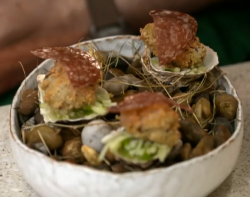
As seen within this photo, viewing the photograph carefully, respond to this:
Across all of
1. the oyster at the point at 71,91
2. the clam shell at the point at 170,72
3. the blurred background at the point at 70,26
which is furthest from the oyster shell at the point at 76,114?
the blurred background at the point at 70,26

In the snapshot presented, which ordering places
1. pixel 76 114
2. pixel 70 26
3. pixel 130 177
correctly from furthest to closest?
pixel 70 26, pixel 76 114, pixel 130 177

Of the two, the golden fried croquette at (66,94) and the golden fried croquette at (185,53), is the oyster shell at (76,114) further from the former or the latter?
the golden fried croquette at (185,53)

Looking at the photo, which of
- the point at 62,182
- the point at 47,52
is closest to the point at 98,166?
the point at 62,182

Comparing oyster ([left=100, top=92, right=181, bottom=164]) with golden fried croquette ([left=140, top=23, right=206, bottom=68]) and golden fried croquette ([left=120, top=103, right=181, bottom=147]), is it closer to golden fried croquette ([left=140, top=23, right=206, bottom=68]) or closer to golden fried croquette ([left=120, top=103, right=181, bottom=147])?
golden fried croquette ([left=120, top=103, right=181, bottom=147])

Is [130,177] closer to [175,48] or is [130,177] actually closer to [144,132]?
[144,132]

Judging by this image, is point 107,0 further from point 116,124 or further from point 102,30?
point 116,124

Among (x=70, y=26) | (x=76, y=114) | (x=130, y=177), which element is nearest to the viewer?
(x=130, y=177)

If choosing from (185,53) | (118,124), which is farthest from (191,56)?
(118,124)
